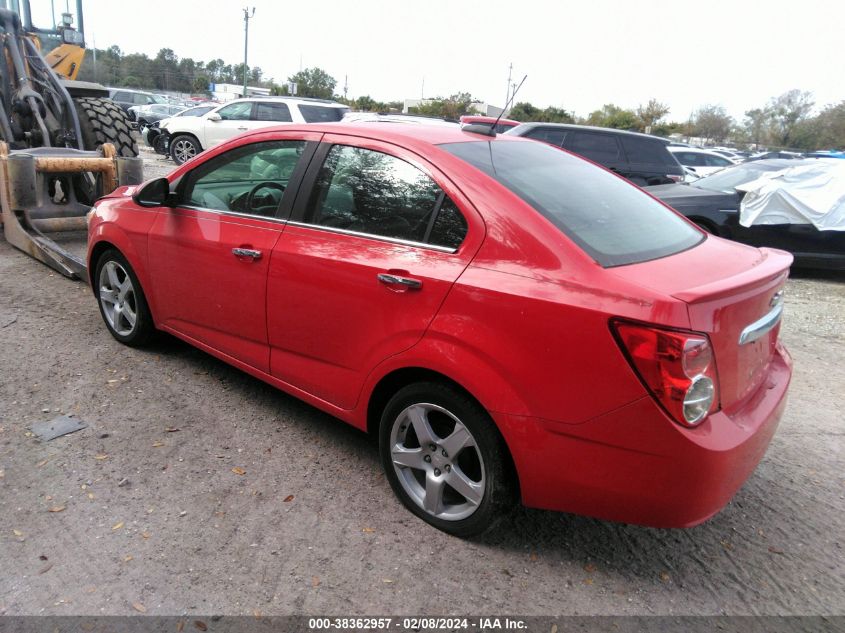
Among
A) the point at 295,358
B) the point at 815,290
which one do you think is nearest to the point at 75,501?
the point at 295,358

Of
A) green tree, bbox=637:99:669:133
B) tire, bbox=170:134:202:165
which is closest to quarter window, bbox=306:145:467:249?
tire, bbox=170:134:202:165

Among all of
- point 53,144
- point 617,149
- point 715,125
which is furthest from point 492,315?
point 715,125

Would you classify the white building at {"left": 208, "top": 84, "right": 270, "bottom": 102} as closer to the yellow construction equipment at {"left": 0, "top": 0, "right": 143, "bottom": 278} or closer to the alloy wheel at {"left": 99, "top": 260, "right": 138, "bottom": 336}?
the yellow construction equipment at {"left": 0, "top": 0, "right": 143, "bottom": 278}

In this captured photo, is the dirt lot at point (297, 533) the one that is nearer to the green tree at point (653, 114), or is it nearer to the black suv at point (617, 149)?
the black suv at point (617, 149)

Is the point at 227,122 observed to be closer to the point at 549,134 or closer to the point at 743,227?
the point at 549,134

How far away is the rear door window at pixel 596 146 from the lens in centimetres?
1035

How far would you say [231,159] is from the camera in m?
3.87

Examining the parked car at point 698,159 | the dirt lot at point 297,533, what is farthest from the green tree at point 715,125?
the dirt lot at point 297,533

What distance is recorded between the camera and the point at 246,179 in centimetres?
383

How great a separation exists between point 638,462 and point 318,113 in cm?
1404

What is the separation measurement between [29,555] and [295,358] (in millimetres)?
1399

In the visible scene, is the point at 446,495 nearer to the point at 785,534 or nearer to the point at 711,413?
the point at 711,413

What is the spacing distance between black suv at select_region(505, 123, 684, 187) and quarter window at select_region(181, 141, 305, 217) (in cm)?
709

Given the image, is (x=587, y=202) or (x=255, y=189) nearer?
(x=587, y=202)
